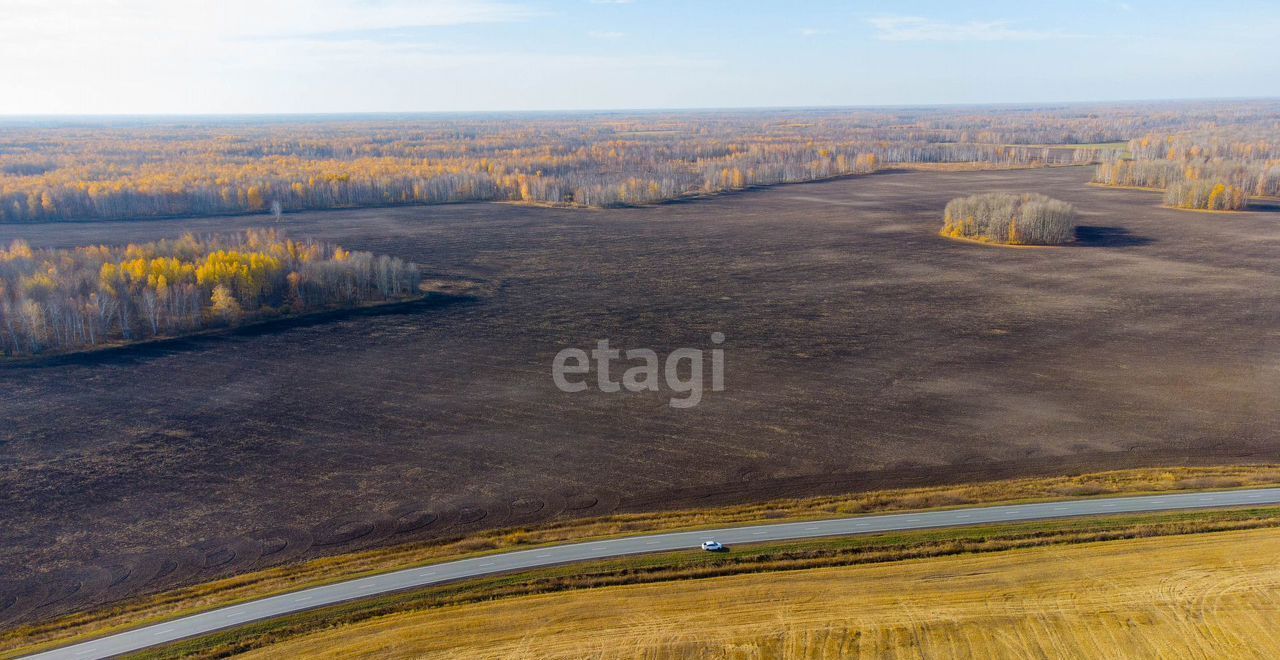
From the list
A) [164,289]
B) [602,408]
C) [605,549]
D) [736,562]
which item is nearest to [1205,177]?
[602,408]

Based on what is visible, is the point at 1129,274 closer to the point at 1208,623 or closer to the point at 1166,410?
the point at 1166,410

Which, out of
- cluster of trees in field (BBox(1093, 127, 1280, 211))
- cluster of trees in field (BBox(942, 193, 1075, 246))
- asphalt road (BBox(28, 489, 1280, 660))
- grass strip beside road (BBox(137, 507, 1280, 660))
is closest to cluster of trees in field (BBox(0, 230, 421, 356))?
asphalt road (BBox(28, 489, 1280, 660))

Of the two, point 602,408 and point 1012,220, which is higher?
point 1012,220

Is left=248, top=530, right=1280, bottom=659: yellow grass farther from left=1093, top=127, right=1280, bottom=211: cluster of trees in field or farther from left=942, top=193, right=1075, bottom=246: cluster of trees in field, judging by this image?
left=1093, top=127, right=1280, bottom=211: cluster of trees in field

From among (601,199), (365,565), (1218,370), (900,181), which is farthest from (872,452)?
(900,181)

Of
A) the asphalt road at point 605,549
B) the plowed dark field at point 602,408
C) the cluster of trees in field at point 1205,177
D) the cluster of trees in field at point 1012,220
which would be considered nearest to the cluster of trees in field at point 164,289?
the plowed dark field at point 602,408

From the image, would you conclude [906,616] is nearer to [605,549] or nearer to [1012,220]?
[605,549]
